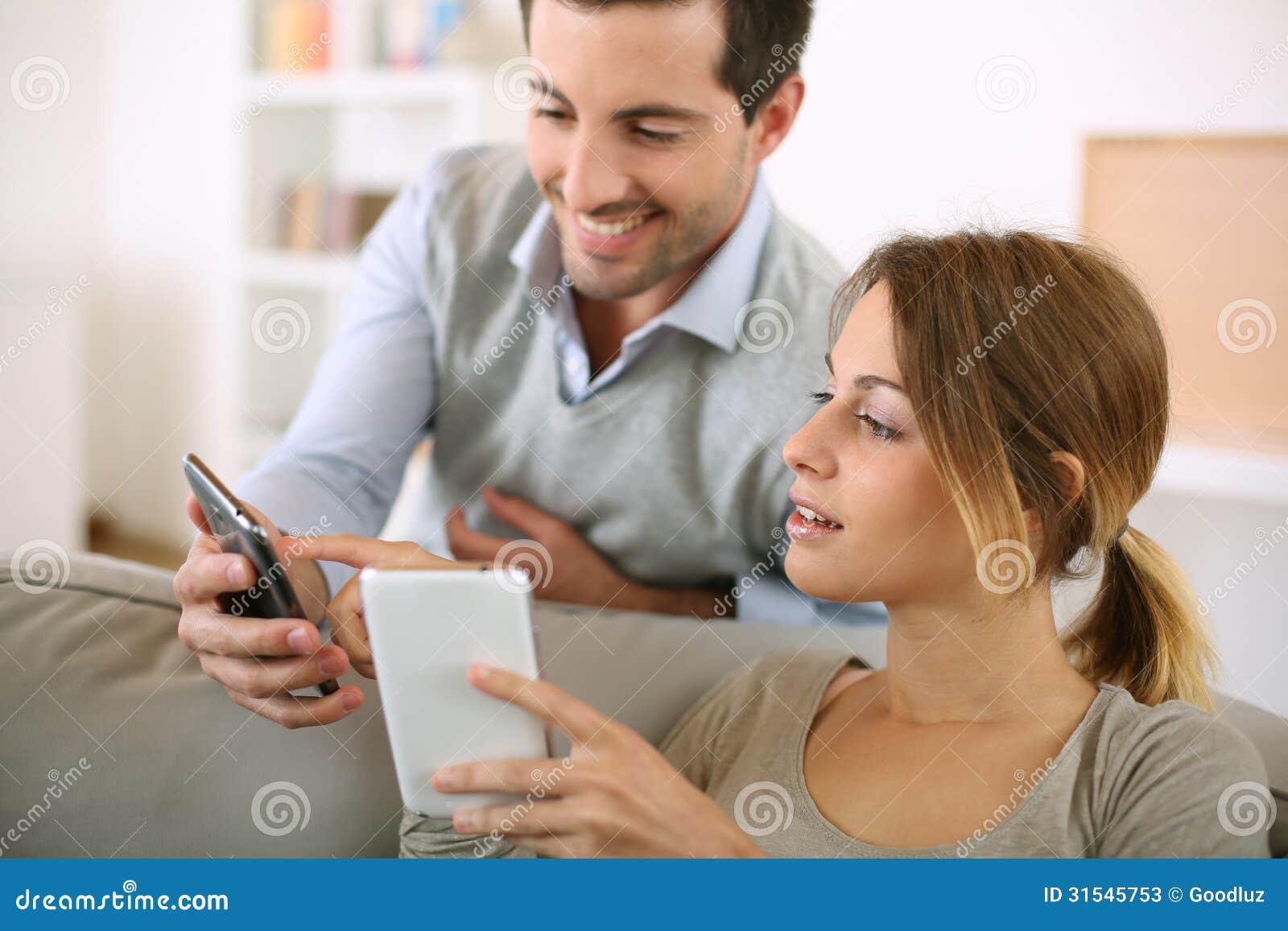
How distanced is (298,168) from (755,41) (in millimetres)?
2273

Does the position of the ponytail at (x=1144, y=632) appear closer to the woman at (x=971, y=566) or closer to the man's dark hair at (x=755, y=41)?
the woman at (x=971, y=566)

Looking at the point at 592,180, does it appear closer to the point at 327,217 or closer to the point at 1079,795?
the point at 1079,795

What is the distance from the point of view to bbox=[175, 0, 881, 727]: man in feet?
5.03

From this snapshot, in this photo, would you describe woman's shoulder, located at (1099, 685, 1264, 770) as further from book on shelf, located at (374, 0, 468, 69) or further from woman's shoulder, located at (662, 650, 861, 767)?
book on shelf, located at (374, 0, 468, 69)

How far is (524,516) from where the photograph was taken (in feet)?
5.96

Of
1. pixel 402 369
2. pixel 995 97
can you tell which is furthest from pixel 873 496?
pixel 995 97

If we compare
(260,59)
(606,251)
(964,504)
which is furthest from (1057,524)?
(260,59)

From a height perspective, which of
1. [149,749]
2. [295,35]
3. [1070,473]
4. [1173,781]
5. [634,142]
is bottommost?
[149,749]

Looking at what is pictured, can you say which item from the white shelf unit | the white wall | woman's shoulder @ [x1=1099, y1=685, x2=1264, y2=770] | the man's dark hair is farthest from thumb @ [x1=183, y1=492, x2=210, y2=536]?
the white shelf unit

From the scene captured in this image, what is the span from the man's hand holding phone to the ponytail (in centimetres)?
76

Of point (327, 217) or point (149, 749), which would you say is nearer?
point (149, 749)

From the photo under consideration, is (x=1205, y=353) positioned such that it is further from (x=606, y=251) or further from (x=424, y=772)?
(x=424, y=772)

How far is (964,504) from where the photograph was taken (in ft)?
3.40

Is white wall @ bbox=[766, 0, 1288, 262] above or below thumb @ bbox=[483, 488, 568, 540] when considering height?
above
